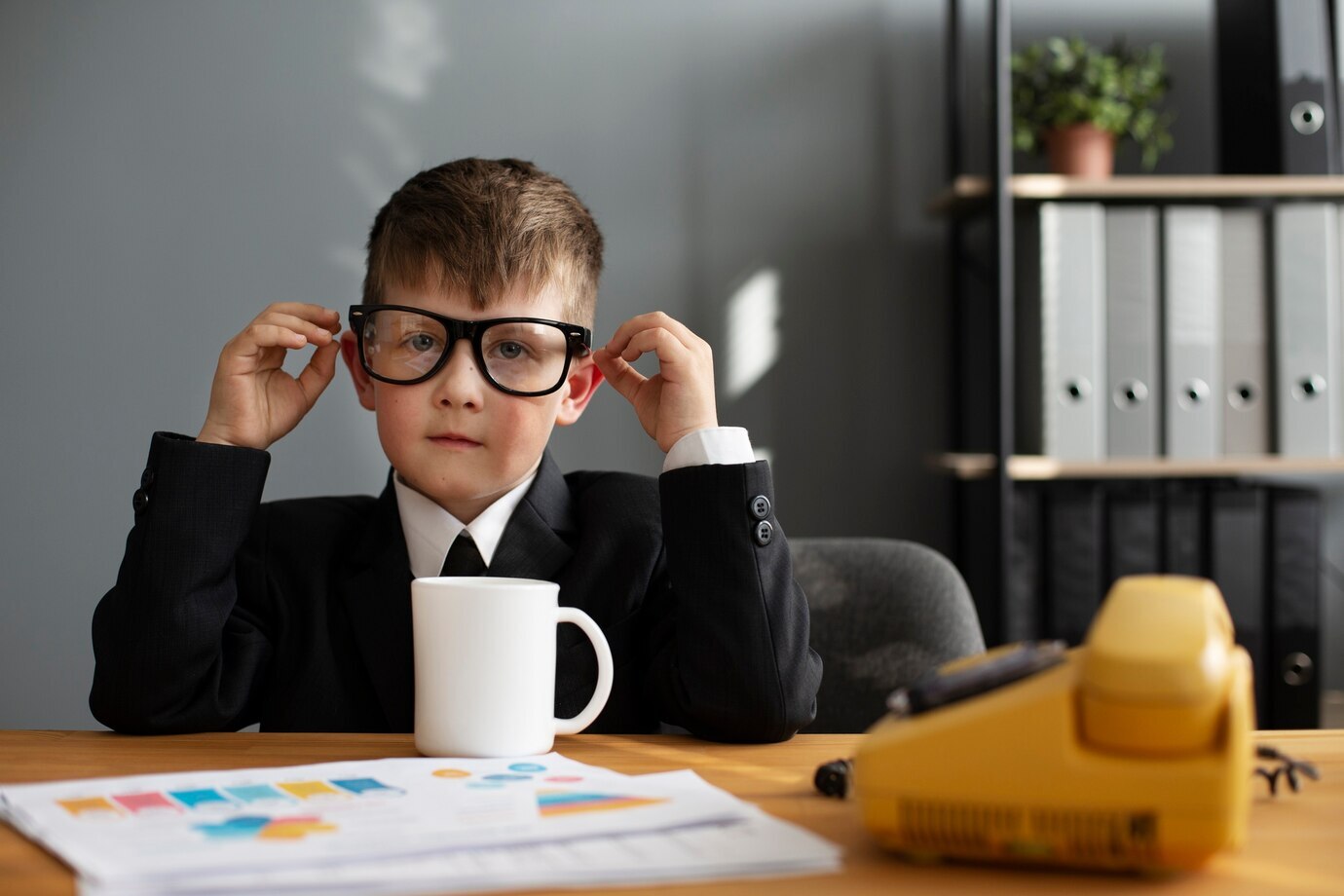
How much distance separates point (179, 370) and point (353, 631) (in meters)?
1.36

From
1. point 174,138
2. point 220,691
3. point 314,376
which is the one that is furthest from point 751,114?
point 220,691

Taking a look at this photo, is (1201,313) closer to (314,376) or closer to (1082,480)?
(1082,480)

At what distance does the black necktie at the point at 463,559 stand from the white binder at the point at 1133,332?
126cm

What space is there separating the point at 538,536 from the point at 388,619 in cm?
14

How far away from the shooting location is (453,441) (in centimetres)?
99

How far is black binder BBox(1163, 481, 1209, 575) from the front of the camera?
6.26 ft

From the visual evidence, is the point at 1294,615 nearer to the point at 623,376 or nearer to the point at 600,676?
the point at 623,376

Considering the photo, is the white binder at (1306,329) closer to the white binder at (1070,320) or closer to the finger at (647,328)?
the white binder at (1070,320)

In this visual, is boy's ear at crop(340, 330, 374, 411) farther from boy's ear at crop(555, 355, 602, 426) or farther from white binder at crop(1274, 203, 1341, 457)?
white binder at crop(1274, 203, 1341, 457)

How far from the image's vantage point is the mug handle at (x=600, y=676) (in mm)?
764

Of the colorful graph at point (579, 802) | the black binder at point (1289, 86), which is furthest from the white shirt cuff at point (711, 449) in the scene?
the black binder at point (1289, 86)

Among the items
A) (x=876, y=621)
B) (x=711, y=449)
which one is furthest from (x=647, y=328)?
(x=876, y=621)

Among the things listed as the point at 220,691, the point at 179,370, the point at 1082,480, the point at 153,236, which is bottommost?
the point at 220,691

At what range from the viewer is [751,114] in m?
2.23
